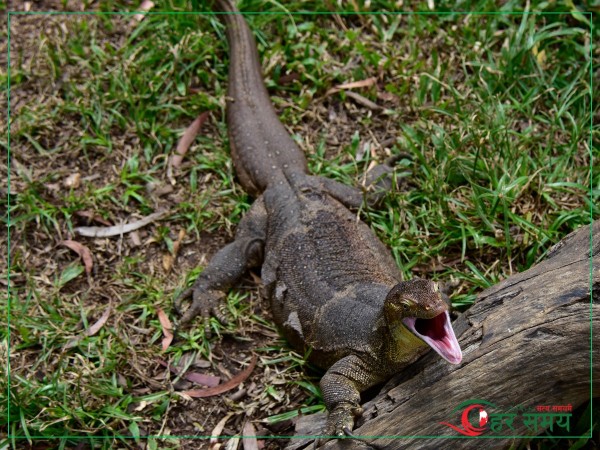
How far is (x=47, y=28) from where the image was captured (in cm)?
784

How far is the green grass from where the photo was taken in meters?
5.85

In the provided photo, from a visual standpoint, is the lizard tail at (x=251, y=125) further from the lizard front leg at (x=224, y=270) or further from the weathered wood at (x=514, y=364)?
the weathered wood at (x=514, y=364)

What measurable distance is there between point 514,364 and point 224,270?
269 cm

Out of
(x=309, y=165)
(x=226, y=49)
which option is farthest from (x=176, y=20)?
(x=309, y=165)

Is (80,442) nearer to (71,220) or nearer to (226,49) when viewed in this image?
(71,220)

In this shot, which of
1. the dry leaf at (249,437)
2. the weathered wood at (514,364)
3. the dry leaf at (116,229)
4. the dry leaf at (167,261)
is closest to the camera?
the weathered wood at (514,364)

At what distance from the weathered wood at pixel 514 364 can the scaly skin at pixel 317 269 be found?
19 cm

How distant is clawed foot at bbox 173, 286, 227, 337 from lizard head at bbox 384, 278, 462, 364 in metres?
1.82

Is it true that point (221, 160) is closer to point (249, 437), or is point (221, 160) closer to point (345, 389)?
point (249, 437)

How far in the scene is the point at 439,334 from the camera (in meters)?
4.70

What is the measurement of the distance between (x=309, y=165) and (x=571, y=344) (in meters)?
3.24

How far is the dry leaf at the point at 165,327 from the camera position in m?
6.12
